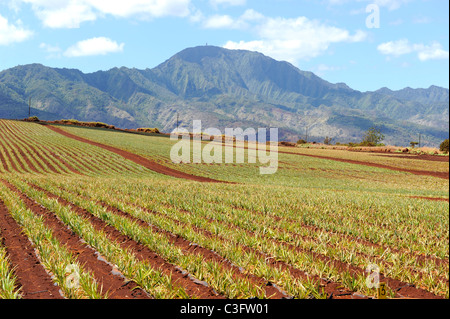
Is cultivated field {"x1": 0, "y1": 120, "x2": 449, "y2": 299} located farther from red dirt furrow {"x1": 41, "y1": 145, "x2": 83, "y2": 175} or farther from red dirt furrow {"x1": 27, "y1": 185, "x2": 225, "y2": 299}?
red dirt furrow {"x1": 41, "y1": 145, "x2": 83, "y2": 175}

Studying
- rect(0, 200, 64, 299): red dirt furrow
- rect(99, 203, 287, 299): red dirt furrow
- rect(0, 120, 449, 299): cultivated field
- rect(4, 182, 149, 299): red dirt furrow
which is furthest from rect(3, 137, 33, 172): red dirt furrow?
rect(99, 203, 287, 299): red dirt furrow

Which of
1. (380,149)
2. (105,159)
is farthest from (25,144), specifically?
(380,149)

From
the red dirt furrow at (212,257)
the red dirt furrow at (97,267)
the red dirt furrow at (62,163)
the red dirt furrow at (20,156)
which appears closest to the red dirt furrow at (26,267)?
the red dirt furrow at (97,267)

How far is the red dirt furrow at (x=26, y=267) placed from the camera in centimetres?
601

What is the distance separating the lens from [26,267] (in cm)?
720

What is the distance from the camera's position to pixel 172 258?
779 centimetres

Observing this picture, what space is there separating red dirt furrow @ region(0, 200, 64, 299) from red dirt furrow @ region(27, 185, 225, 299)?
6.45 ft

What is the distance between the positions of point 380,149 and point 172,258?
117m

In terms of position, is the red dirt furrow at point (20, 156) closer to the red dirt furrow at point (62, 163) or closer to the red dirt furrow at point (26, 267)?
the red dirt furrow at point (62, 163)

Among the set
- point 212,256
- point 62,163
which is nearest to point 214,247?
point 212,256

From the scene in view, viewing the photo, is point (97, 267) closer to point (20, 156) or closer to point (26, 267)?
point (26, 267)
